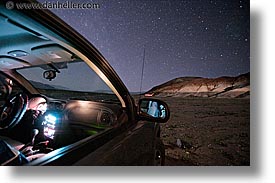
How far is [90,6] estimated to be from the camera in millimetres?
1707

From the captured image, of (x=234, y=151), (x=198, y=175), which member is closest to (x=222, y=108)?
(x=234, y=151)

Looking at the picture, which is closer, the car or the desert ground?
the car

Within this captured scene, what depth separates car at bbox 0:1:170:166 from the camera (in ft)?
4.75

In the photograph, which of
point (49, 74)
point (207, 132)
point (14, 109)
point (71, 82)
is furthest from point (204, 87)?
point (14, 109)

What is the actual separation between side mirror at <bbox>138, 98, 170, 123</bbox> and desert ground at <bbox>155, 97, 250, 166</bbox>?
3 centimetres

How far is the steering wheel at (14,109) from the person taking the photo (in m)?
1.54

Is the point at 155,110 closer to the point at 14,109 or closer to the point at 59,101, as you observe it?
the point at 59,101

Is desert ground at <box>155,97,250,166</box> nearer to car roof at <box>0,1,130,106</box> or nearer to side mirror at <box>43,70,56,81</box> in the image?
car roof at <box>0,1,130,106</box>

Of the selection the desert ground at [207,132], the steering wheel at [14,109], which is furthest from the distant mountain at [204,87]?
the steering wheel at [14,109]

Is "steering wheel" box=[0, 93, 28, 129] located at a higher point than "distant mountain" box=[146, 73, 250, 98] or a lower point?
lower

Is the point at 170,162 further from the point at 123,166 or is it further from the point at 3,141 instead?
the point at 3,141

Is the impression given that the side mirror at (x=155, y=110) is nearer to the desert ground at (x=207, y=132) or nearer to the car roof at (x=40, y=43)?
the desert ground at (x=207, y=132)

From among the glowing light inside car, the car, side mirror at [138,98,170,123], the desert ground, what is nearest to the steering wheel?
the car

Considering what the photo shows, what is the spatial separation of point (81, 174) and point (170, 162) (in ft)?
1.45
